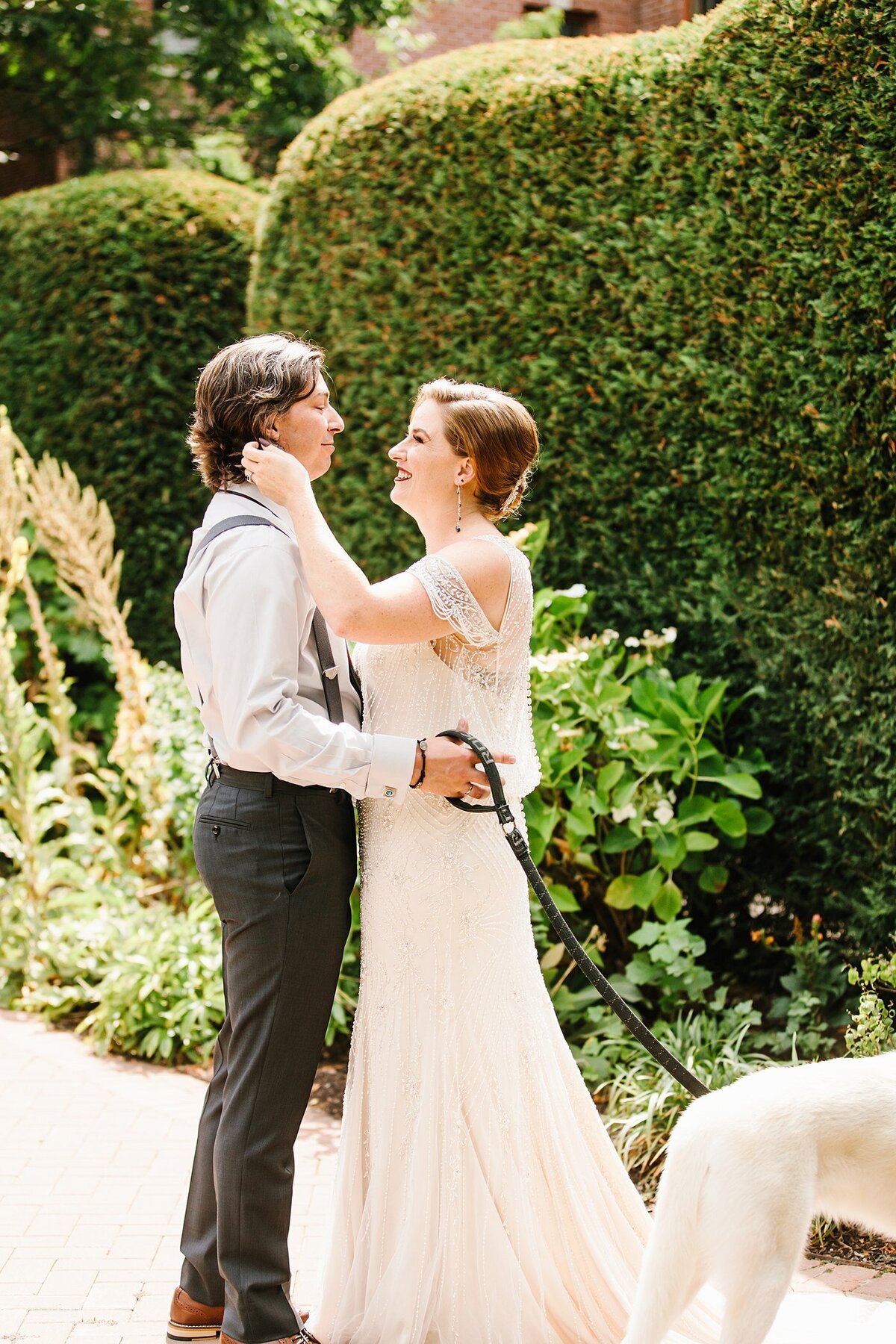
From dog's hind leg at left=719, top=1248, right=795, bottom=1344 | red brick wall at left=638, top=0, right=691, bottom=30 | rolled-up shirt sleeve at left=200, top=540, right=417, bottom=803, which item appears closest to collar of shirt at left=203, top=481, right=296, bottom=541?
rolled-up shirt sleeve at left=200, top=540, right=417, bottom=803

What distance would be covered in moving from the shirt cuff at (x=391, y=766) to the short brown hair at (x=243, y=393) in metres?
0.70

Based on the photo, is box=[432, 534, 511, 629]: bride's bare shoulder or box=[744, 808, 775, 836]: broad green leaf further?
box=[744, 808, 775, 836]: broad green leaf

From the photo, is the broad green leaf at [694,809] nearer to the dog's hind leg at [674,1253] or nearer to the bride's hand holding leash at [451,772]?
the bride's hand holding leash at [451,772]

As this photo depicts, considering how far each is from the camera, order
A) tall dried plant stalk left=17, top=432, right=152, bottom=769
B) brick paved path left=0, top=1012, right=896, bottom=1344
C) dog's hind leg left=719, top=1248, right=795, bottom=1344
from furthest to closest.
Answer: tall dried plant stalk left=17, top=432, right=152, bottom=769 < brick paved path left=0, top=1012, right=896, bottom=1344 < dog's hind leg left=719, top=1248, right=795, bottom=1344

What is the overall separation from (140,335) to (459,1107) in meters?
6.25

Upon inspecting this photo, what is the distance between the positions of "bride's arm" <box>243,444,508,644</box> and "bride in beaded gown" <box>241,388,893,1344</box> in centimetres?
6

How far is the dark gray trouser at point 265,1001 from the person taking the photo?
8.79ft

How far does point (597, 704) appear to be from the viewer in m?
4.66

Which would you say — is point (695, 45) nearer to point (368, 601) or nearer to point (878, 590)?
Answer: point (878, 590)

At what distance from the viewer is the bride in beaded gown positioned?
280cm

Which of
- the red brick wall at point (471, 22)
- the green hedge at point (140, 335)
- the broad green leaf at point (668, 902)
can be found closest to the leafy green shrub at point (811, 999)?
the broad green leaf at point (668, 902)

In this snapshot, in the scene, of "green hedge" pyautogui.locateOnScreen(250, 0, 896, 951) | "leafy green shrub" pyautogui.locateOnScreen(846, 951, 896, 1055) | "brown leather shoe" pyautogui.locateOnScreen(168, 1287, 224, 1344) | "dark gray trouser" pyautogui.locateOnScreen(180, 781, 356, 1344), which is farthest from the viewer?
"green hedge" pyautogui.locateOnScreen(250, 0, 896, 951)

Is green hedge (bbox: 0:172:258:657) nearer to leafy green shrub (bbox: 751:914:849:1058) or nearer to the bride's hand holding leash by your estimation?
leafy green shrub (bbox: 751:914:849:1058)

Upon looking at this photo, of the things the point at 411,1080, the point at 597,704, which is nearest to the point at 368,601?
the point at 411,1080
